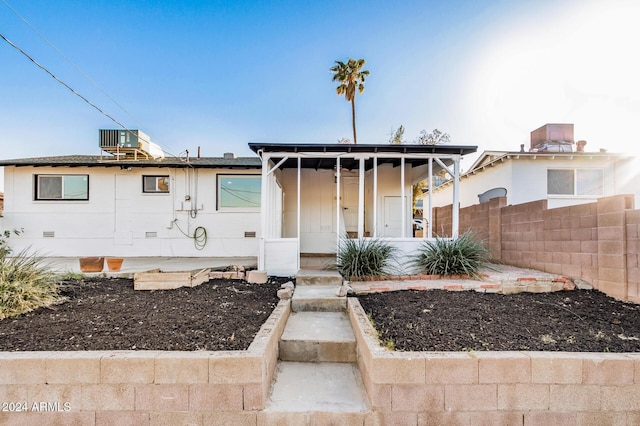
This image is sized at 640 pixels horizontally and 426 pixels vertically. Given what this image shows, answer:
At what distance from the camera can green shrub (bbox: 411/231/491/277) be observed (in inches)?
240

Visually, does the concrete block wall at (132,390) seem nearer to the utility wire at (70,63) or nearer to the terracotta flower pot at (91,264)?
the terracotta flower pot at (91,264)

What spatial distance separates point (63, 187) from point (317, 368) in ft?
34.5

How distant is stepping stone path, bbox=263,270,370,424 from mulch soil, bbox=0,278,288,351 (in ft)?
1.49

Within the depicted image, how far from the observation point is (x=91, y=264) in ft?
20.6

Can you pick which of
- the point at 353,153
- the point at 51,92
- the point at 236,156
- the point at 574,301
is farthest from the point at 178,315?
the point at 51,92

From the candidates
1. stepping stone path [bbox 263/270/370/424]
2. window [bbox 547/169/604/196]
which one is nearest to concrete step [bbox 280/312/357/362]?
stepping stone path [bbox 263/270/370/424]

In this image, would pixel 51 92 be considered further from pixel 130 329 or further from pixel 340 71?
pixel 340 71

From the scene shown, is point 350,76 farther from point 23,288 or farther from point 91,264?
point 23,288

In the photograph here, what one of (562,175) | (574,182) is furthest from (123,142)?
(574,182)

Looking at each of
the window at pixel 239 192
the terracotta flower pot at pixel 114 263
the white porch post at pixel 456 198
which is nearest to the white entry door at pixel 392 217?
the white porch post at pixel 456 198

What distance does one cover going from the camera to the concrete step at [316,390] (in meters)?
2.54

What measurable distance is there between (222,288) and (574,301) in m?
5.54

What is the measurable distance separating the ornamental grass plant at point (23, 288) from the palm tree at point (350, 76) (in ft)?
49.0

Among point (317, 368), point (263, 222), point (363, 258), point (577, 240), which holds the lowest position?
point (317, 368)
